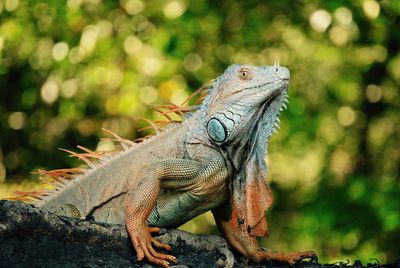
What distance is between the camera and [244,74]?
4512 millimetres

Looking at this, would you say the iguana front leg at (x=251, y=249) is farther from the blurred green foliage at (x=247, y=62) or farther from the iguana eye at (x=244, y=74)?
the blurred green foliage at (x=247, y=62)

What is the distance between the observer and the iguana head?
447 centimetres

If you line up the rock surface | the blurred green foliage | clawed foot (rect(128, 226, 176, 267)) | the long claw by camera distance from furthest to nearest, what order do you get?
1. the blurred green foliage
2. the long claw
3. clawed foot (rect(128, 226, 176, 267))
4. the rock surface

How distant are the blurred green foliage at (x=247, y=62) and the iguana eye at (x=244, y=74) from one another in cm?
382

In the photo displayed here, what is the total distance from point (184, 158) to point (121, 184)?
1.12 feet

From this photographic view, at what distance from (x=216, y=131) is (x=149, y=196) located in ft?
1.84

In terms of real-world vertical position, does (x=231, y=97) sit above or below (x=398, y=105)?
above

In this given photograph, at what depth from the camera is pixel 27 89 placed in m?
9.64

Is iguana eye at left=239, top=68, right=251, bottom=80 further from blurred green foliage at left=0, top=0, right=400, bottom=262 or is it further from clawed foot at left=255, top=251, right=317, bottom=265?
blurred green foliage at left=0, top=0, right=400, bottom=262

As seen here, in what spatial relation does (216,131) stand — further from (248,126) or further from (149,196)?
(149,196)

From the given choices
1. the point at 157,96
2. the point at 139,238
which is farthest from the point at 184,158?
the point at 157,96

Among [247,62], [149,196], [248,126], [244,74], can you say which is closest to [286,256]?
[248,126]

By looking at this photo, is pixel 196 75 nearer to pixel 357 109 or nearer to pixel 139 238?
pixel 357 109

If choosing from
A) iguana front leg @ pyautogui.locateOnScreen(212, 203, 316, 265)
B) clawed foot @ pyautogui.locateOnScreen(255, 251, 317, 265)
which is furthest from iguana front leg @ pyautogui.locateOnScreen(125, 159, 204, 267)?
clawed foot @ pyautogui.locateOnScreen(255, 251, 317, 265)
